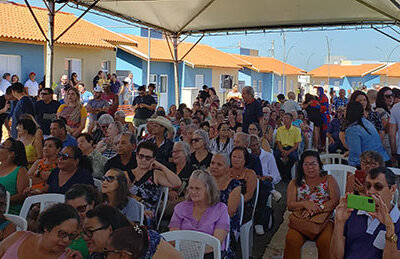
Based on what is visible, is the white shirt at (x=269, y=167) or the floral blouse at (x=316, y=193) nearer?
the floral blouse at (x=316, y=193)

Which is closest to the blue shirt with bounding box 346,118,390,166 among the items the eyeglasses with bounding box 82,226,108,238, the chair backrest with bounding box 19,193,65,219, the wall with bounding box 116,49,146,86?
the chair backrest with bounding box 19,193,65,219

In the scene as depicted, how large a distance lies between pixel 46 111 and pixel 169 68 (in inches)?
744

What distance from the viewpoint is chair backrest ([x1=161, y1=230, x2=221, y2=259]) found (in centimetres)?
313

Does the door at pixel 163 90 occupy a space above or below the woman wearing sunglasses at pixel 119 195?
above

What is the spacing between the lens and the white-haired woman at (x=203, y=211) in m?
3.51

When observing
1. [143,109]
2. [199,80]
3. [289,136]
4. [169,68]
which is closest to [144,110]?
[143,109]

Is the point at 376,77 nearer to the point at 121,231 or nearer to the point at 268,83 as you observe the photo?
the point at 268,83

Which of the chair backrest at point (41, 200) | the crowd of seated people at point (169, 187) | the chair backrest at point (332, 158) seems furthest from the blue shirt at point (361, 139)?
the chair backrest at point (41, 200)

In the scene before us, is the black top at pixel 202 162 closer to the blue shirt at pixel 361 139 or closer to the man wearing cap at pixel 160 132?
the man wearing cap at pixel 160 132

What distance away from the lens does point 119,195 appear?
11.7 feet

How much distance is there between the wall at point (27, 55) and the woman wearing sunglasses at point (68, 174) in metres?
11.6

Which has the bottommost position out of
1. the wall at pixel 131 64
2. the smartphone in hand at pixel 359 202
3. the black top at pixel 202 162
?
the black top at pixel 202 162

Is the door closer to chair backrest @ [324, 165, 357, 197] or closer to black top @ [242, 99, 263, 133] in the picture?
black top @ [242, 99, 263, 133]

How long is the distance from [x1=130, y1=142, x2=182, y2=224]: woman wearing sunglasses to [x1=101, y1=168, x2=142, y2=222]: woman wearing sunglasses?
0.51 meters
